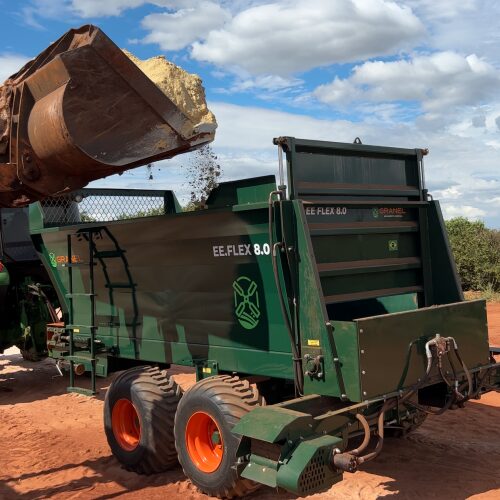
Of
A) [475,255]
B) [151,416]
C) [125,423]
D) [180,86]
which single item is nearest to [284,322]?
[151,416]

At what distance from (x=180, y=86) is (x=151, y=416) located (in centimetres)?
266

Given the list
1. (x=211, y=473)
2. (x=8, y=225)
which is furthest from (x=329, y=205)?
(x=8, y=225)

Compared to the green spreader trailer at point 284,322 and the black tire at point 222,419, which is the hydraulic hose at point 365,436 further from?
the black tire at point 222,419

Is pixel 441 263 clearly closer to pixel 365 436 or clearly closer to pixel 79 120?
pixel 365 436

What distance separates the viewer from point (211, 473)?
14.6 feet

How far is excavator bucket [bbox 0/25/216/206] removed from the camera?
11.6 ft

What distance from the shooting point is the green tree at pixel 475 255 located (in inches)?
746

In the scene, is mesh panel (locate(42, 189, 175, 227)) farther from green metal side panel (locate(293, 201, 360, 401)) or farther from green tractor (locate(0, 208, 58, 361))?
green metal side panel (locate(293, 201, 360, 401))

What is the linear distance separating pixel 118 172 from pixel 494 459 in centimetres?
388

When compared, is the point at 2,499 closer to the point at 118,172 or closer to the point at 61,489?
the point at 61,489

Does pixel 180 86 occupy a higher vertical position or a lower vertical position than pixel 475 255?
higher

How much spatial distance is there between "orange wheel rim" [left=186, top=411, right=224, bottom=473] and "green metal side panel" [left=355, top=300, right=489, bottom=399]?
50.7 inches

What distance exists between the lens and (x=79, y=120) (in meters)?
3.54

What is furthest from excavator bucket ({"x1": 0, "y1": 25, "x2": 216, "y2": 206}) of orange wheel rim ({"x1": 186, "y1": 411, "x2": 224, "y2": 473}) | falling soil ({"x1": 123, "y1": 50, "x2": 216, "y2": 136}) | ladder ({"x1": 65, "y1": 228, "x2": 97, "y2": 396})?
ladder ({"x1": 65, "y1": 228, "x2": 97, "y2": 396})
